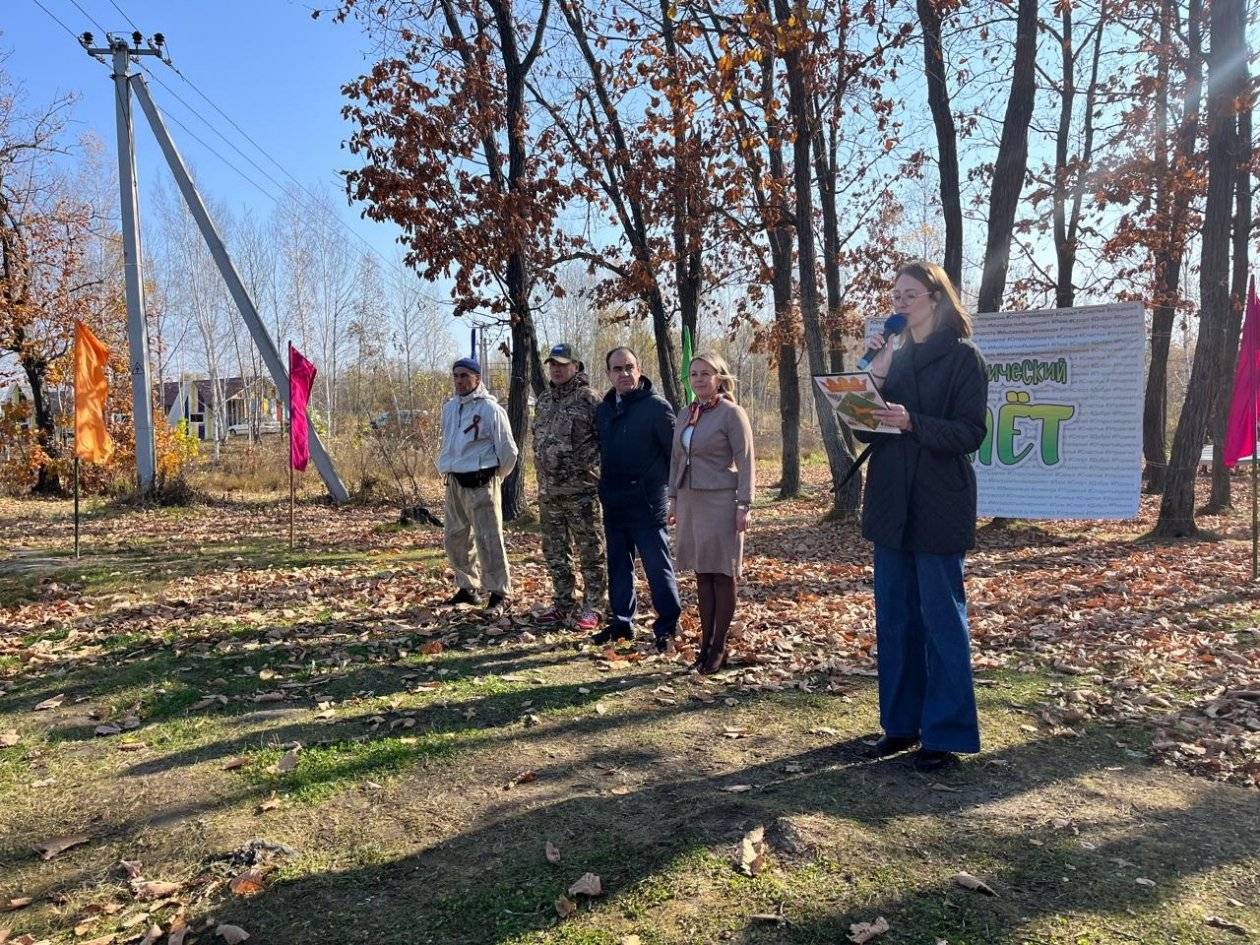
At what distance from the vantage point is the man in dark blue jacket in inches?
227

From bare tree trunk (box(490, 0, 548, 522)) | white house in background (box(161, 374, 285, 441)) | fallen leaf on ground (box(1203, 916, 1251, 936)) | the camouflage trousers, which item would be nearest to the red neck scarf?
the camouflage trousers

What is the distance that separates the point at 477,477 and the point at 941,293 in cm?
417

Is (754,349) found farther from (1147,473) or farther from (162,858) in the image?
(162,858)

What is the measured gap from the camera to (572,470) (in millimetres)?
6324

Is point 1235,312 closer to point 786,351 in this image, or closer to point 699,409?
point 786,351

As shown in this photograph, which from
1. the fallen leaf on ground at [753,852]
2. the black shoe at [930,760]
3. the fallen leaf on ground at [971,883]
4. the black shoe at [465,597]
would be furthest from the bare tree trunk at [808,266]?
the fallen leaf on ground at [971,883]

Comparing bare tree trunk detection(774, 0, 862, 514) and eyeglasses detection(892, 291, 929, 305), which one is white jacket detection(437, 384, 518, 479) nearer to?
eyeglasses detection(892, 291, 929, 305)

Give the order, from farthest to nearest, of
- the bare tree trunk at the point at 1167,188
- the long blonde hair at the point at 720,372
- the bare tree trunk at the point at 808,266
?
the bare tree trunk at the point at 1167,188
the bare tree trunk at the point at 808,266
the long blonde hair at the point at 720,372

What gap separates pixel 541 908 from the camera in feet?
9.42

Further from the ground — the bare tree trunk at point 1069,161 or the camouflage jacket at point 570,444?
the bare tree trunk at point 1069,161

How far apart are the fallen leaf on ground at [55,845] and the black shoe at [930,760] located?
3.57m

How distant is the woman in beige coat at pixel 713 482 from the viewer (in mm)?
5172

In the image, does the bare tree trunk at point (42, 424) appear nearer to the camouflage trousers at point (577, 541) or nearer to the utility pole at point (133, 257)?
the utility pole at point (133, 257)

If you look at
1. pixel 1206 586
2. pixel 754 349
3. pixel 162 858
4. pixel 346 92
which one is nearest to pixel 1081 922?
pixel 162 858
